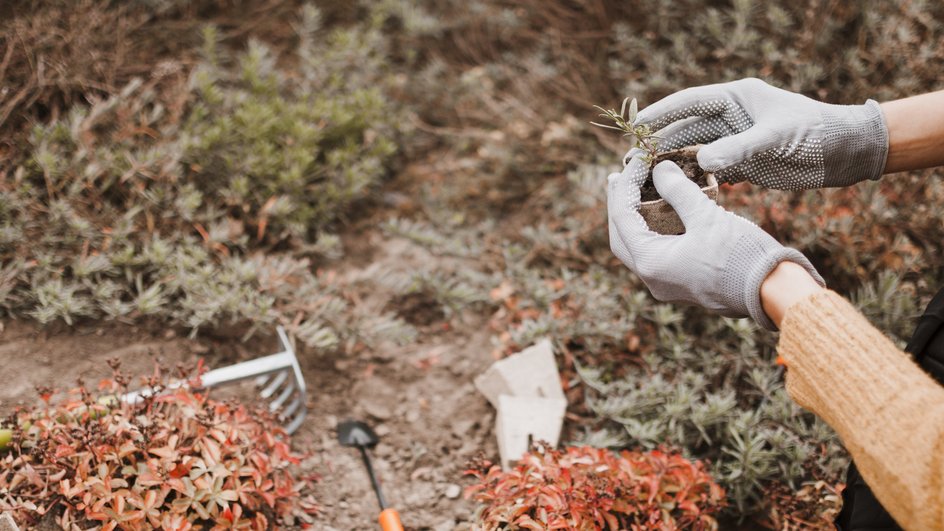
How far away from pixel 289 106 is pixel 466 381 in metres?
1.79

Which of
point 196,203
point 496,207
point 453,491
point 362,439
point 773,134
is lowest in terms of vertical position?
point 453,491

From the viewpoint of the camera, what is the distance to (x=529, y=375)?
8.79ft

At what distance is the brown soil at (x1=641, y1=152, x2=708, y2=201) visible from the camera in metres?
1.79

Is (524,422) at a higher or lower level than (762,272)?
lower

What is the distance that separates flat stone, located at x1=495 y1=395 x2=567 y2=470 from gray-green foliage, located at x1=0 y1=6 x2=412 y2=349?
64cm

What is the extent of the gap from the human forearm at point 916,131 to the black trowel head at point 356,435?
79.5 inches

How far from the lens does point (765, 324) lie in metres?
1.53

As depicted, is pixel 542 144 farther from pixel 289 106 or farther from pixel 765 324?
pixel 765 324

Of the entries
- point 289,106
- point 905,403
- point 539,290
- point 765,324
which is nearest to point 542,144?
point 539,290

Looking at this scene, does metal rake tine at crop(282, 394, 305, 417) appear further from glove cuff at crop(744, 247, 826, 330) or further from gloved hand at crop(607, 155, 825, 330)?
glove cuff at crop(744, 247, 826, 330)

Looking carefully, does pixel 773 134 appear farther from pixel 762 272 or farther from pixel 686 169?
pixel 762 272

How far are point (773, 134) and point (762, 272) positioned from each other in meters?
0.47

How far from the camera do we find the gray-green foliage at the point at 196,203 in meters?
2.56

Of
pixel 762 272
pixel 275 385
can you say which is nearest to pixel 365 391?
pixel 275 385
